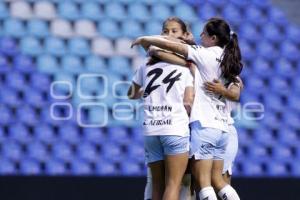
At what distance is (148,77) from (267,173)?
289 cm

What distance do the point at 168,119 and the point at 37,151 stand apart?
2.70m

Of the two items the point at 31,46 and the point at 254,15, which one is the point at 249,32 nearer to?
the point at 254,15

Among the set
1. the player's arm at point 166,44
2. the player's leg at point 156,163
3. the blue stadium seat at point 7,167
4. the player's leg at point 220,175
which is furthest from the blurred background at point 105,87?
the player's arm at point 166,44

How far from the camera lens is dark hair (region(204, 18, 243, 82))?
508 cm

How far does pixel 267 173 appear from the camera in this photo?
765cm

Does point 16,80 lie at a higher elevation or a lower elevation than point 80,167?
higher

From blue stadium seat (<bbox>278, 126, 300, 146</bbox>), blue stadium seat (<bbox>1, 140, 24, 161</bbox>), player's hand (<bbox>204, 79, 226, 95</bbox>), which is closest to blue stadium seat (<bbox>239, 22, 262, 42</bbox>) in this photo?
blue stadium seat (<bbox>278, 126, 300, 146</bbox>)

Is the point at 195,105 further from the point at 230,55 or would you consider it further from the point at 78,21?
the point at 78,21

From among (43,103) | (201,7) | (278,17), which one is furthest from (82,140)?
(278,17)

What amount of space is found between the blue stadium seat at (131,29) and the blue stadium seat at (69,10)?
42 cm

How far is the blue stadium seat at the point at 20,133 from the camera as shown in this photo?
24.5ft

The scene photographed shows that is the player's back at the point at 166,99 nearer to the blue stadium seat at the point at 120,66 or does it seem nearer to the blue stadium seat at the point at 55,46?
the blue stadium seat at the point at 120,66

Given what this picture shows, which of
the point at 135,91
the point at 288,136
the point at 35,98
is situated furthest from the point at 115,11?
the point at 135,91

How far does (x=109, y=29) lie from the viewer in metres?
7.82
